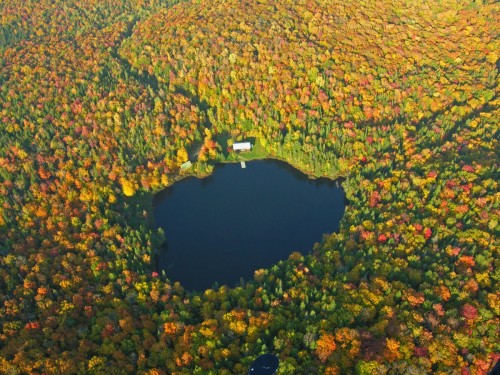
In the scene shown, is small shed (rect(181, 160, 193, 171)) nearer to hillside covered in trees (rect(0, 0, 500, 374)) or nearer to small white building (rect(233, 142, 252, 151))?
hillside covered in trees (rect(0, 0, 500, 374))

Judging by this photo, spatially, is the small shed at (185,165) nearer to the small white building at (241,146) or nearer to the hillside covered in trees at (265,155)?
the hillside covered in trees at (265,155)

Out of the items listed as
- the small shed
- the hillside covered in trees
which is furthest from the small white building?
the small shed

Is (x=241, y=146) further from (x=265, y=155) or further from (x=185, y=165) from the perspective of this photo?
(x=185, y=165)

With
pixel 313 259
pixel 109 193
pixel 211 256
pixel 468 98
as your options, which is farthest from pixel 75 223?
pixel 468 98

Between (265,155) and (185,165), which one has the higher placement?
(185,165)

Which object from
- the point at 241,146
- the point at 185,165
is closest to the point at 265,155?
the point at 241,146

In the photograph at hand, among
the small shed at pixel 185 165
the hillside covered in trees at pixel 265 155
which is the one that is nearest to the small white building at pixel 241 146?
the hillside covered in trees at pixel 265 155

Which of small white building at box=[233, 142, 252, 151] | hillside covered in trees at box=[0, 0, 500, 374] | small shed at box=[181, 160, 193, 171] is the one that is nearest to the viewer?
hillside covered in trees at box=[0, 0, 500, 374]

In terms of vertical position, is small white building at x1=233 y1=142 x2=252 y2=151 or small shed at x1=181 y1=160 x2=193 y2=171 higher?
small white building at x1=233 y1=142 x2=252 y2=151
